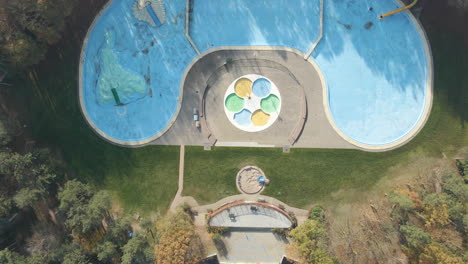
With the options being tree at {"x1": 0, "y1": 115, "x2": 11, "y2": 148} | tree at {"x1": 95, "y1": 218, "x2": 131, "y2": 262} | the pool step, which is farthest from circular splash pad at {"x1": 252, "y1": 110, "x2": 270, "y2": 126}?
tree at {"x1": 0, "y1": 115, "x2": 11, "y2": 148}

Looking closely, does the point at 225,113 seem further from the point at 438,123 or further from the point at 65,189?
the point at 438,123

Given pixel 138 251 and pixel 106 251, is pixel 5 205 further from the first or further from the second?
pixel 138 251

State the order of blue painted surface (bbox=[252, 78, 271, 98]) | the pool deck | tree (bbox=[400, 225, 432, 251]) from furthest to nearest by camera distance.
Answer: blue painted surface (bbox=[252, 78, 271, 98]) < the pool deck < tree (bbox=[400, 225, 432, 251])

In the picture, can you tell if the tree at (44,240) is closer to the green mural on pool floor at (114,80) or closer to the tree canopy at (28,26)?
the green mural on pool floor at (114,80)

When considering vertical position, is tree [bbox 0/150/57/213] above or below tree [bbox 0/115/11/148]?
below

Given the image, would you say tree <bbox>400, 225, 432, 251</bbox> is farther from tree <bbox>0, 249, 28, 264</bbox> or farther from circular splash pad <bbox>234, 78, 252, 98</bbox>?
tree <bbox>0, 249, 28, 264</bbox>

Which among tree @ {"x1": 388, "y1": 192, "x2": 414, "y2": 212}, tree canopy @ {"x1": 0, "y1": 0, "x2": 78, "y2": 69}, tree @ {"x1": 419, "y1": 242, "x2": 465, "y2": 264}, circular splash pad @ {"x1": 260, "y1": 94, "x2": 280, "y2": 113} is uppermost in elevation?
tree canopy @ {"x1": 0, "y1": 0, "x2": 78, "y2": 69}

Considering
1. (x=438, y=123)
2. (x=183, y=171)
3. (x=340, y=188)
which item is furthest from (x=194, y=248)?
(x=438, y=123)
